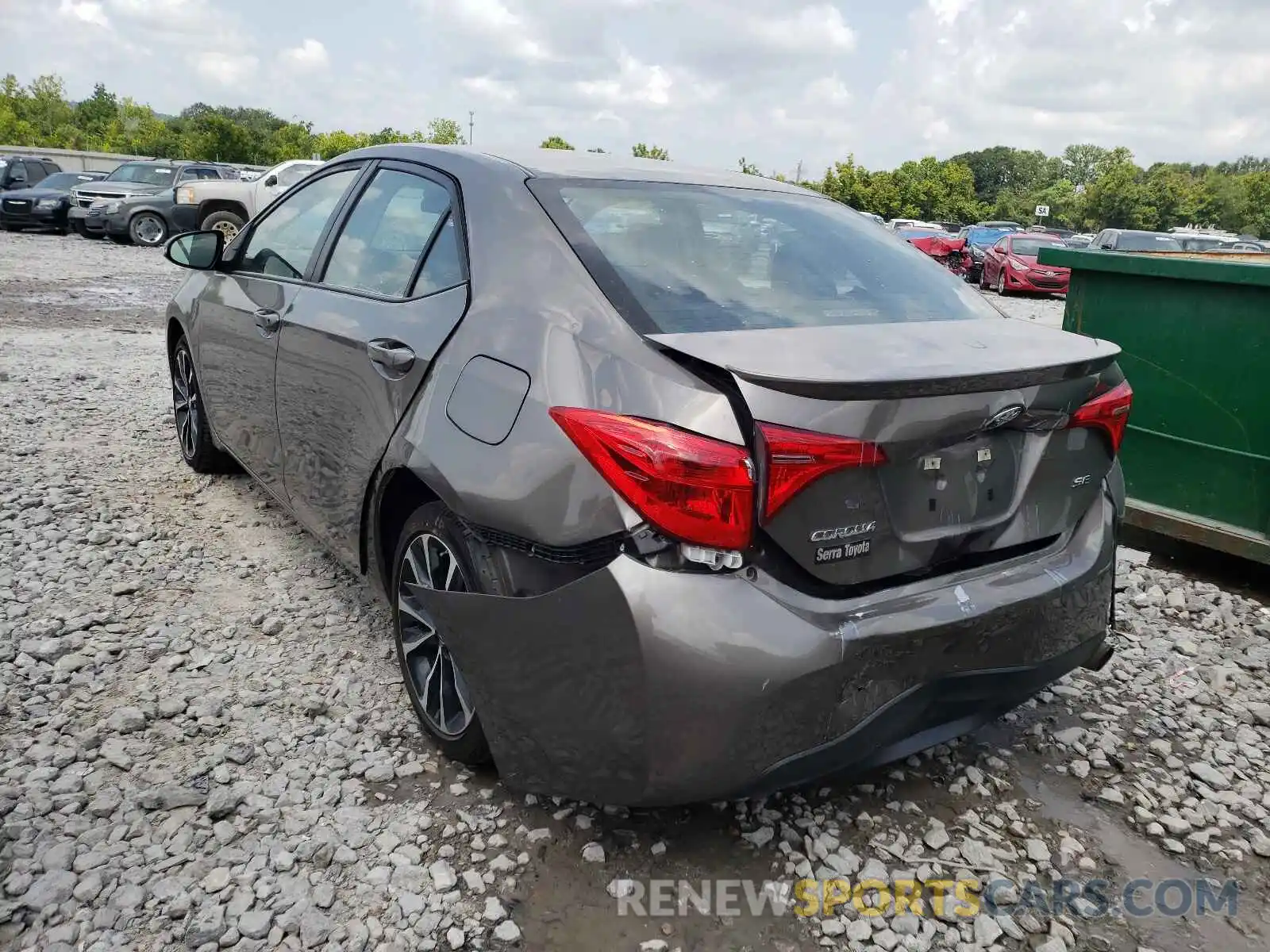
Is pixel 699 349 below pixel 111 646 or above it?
above

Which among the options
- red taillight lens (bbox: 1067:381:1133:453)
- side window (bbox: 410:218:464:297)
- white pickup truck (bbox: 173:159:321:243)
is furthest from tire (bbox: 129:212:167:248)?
red taillight lens (bbox: 1067:381:1133:453)

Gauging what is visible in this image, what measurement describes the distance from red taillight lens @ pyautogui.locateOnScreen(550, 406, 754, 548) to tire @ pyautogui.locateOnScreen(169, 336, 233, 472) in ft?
11.4

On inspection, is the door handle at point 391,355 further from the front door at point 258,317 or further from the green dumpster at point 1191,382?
the green dumpster at point 1191,382

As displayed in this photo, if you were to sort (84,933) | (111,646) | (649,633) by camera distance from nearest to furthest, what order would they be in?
(649,633)
(84,933)
(111,646)

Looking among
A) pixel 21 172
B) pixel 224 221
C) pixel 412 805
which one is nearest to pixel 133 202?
pixel 224 221

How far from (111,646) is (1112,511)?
3.14 metres

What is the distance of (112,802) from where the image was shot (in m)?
2.52

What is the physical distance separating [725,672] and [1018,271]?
19477 mm

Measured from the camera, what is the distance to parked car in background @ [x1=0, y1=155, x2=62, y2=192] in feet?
80.4

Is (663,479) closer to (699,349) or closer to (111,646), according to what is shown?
(699,349)

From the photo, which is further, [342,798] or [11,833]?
[342,798]

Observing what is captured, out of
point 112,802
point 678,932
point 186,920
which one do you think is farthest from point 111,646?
point 678,932

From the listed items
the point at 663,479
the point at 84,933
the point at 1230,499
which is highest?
the point at 663,479

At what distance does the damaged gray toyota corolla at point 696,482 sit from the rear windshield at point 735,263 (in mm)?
12
